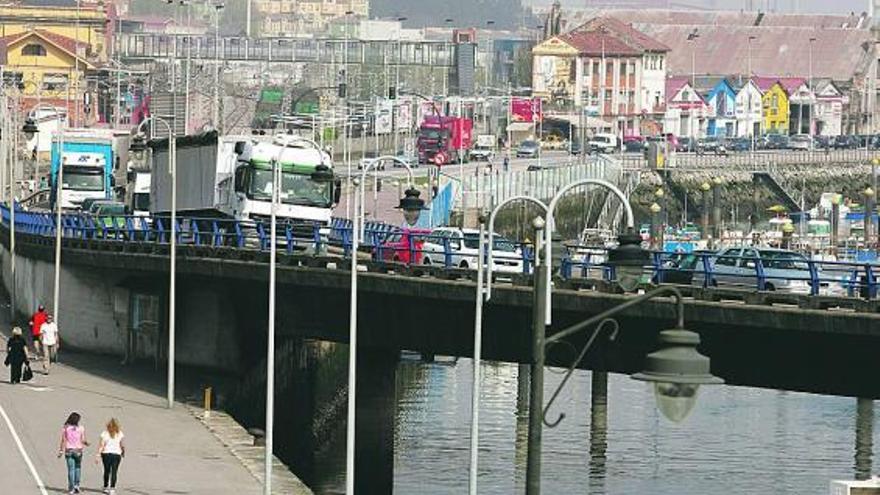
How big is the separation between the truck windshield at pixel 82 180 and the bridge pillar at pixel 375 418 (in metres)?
56.8

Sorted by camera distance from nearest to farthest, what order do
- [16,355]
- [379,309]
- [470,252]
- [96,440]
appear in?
[96,440]
[379,309]
[16,355]
[470,252]

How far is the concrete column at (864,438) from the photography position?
74.0 metres

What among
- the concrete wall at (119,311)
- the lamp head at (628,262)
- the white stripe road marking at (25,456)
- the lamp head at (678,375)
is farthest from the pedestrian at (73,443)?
the lamp head at (678,375)

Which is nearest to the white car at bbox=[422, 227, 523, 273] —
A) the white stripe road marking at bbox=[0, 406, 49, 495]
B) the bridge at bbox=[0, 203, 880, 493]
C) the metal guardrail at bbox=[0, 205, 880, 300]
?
the metal guardrail at bbox=[0, 205, 880, 300]

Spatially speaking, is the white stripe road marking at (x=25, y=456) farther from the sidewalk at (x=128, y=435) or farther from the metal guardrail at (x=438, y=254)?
the metal guardrail at (x=438, y=254)

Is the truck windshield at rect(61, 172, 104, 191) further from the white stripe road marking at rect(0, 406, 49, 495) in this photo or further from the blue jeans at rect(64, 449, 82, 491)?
the blue jeans at rect(64, 449, 82, 491)

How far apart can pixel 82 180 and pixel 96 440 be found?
62622 mm

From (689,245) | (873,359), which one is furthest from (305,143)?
(689,245)

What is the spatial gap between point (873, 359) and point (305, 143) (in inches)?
1392

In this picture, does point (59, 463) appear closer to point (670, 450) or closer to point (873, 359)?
point (873, 359)

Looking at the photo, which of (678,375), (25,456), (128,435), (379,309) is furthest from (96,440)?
(678,375)

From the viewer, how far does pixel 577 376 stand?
331ft

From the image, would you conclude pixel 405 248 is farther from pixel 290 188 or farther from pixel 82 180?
pixel 82 180

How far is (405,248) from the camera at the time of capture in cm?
6438
